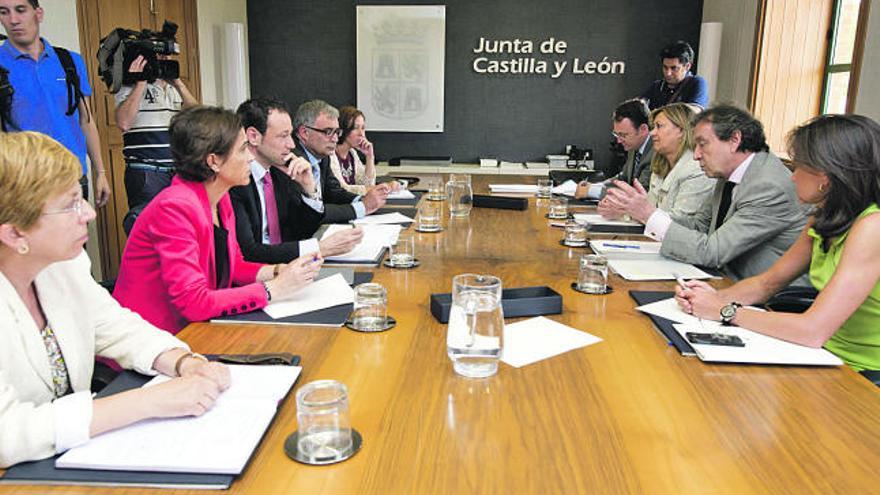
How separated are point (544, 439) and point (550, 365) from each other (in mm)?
314

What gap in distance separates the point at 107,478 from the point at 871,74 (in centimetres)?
391

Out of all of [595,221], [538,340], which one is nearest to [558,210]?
[595,221]

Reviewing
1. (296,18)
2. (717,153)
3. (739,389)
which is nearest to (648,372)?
(739,389)

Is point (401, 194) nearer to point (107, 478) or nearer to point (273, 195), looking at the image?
point (273, 195)

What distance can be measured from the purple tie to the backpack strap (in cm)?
144

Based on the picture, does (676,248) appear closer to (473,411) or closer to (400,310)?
(400,310)

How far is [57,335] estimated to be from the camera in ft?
4.39

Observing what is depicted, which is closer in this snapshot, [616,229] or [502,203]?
[616,229]

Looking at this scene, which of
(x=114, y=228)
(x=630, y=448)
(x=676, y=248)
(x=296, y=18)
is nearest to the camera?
→ (x=630, y=448)

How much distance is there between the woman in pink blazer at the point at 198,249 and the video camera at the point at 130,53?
1.98 m

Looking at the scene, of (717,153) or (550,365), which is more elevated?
(717,153)

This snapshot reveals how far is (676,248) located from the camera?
7.50 feet

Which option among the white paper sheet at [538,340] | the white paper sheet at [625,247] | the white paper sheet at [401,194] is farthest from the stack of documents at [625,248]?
the white paper sheet at [401,194]

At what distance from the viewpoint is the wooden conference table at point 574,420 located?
97 centimetres
